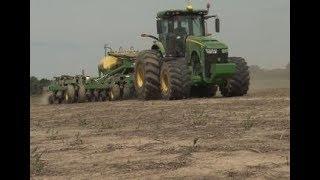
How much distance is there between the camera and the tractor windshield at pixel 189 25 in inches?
648

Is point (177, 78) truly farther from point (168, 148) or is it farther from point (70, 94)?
point (168, 148)

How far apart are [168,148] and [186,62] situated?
32.6 ft

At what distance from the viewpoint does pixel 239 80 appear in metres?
16.2

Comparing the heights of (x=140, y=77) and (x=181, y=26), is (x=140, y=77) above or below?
below

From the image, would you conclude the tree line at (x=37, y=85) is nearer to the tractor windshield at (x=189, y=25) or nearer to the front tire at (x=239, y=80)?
the tractor windshield at (x=189, y=25)

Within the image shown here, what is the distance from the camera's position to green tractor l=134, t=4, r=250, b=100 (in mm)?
15188

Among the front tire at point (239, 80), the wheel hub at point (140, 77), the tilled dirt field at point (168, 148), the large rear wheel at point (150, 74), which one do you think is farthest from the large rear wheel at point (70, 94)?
the tilled dirt field at point (168, 148)

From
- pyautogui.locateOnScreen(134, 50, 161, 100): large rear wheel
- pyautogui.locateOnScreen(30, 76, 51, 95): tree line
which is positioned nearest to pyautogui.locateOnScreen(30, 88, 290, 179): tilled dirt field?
pyautogui.locateOnScreen(134, 50, 161, 100): large rear wheel

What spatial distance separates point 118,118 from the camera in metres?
10.3

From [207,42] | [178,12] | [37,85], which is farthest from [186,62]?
[37,85]
